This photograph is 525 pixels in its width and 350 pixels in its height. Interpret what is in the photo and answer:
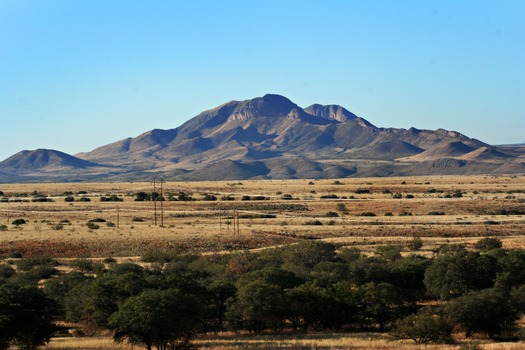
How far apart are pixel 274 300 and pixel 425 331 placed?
7311mm

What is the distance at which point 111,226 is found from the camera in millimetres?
86062

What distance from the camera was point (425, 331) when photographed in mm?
31375

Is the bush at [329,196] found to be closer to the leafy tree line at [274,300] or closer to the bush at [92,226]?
the bush at [92,226]

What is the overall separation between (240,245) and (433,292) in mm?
30009

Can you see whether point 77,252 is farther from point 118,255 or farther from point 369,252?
point 369,252

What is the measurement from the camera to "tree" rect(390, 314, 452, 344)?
103ft

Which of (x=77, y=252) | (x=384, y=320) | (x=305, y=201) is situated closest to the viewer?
(x=384, y=320)

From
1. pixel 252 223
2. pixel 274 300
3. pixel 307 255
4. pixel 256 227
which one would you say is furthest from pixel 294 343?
pixel 252 223

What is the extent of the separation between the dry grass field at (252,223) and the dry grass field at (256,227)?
0.11m

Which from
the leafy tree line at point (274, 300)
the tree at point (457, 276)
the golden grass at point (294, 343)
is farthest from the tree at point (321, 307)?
the tree at point (457, 276)

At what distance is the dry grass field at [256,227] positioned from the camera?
110ft

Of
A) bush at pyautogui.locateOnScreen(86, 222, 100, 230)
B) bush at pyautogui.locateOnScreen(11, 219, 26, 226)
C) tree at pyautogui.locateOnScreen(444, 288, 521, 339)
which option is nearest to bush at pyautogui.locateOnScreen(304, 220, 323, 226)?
bush at pyautogui.locateOnScreen(86, 222, 100, 230)

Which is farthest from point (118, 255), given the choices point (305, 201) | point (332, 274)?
point (305, 201)

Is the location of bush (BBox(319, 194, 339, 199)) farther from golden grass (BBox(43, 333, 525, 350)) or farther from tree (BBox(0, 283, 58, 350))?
tree (BBox(0, 283, 58, 350))
